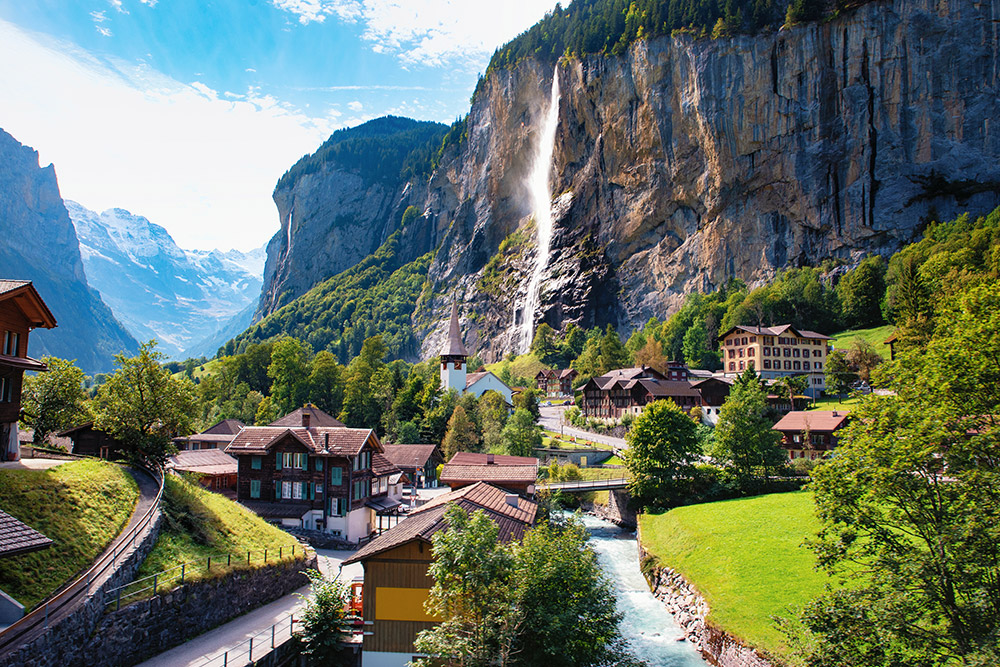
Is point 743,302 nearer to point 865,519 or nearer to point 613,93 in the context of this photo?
point 613,93

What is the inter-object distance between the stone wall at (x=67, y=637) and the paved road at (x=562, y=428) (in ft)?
174

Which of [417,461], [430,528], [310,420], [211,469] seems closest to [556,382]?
[417,461]

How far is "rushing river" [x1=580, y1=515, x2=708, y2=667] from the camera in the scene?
24766mm

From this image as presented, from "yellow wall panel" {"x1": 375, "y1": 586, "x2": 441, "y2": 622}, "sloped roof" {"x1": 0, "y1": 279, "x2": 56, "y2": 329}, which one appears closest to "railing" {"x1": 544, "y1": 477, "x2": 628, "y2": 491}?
"yellow wall panel" {"x1": 375, "y1": 586, "x2": 441, "y2": 622}

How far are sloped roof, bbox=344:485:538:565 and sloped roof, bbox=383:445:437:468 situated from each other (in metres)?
31.5

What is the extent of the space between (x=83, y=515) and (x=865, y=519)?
24.5 metres

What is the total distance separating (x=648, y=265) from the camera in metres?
125

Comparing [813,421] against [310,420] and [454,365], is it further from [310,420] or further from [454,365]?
[454,365]

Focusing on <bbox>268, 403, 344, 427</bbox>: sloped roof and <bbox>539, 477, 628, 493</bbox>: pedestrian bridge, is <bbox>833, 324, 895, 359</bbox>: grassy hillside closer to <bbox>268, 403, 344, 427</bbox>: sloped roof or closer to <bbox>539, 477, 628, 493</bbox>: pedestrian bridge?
<bbox>539, 477, 628, 493</bbox>: pedestrian bridge

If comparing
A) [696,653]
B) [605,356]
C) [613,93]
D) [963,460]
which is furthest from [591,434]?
[613,93]

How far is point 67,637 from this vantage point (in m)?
17.2

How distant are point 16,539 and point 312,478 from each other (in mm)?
28434

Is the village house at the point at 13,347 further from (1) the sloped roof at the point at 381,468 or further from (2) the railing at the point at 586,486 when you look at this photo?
(2) the railing at the point at 586,486

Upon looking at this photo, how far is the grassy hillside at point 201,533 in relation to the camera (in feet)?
78.2
